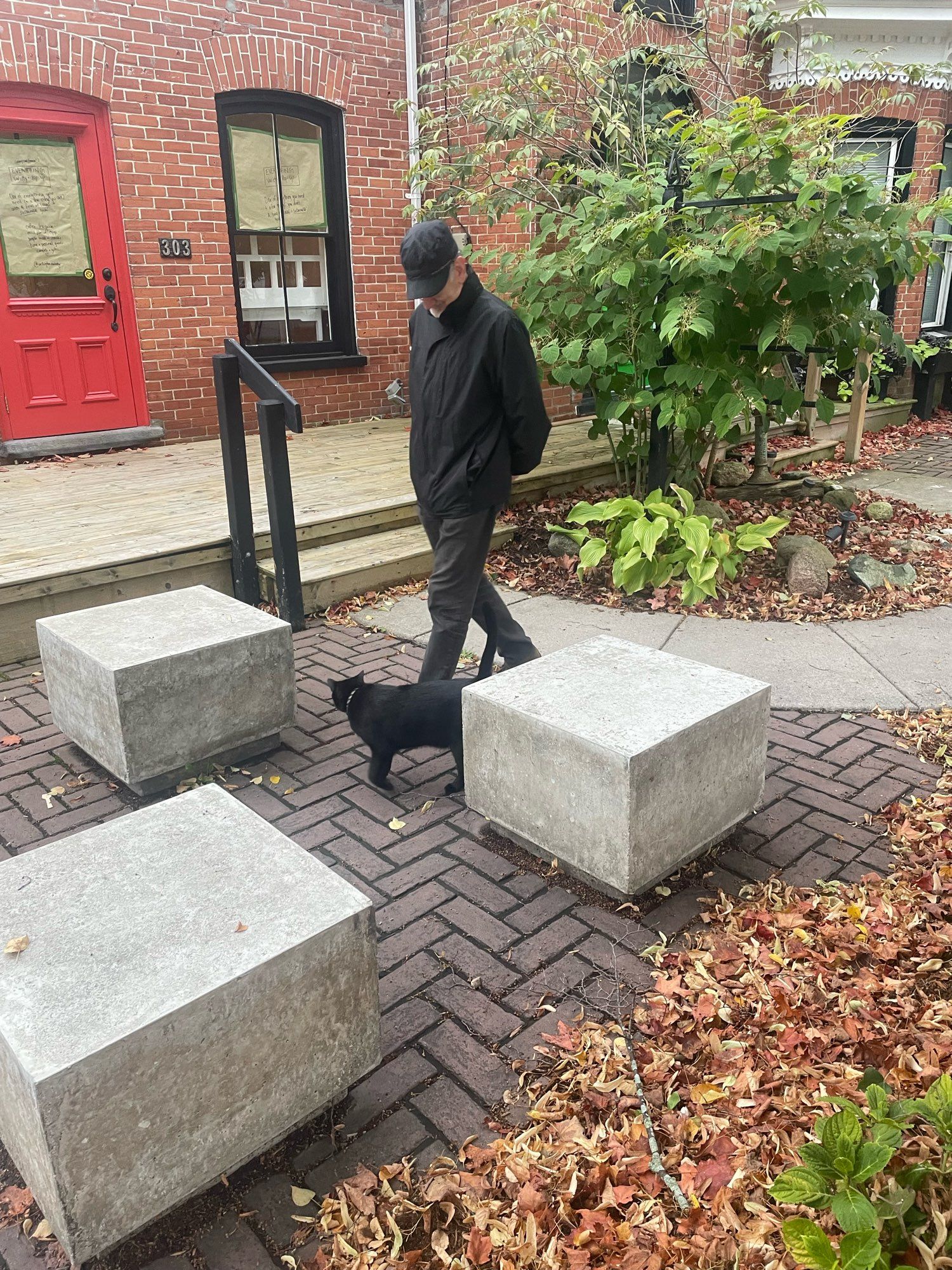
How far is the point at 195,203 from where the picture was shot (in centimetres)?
811

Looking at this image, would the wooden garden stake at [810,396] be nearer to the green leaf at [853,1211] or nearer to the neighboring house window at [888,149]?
the neighboring house window at [888,149]

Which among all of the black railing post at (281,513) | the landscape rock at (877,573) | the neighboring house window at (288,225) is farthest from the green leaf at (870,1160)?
the neighboring house window at (288,225)

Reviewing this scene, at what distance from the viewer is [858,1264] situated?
55.0 inches

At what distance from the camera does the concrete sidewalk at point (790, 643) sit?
4387mm

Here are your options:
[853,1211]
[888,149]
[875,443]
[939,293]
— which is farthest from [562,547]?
[939,293]

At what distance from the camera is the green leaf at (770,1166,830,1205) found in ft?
4.93

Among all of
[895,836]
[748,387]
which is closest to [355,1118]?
[895,836]

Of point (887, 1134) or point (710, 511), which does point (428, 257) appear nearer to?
point (887, 1134)

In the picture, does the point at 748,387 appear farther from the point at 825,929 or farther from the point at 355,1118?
the point at 355,1118

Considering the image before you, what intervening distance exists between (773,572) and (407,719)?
132 inches

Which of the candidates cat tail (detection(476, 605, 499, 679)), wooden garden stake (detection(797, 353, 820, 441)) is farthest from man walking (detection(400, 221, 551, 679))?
wooden garden stake (detection(797, 353, 820, 441))

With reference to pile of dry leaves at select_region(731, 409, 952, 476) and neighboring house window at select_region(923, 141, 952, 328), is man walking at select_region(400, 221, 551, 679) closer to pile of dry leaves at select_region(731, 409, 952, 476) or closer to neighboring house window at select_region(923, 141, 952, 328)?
pile of dry leaves at select_region(731, 409, 952, 476)

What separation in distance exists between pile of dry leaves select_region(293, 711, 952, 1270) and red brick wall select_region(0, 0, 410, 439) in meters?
7.25

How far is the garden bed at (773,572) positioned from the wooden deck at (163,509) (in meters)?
0.68
